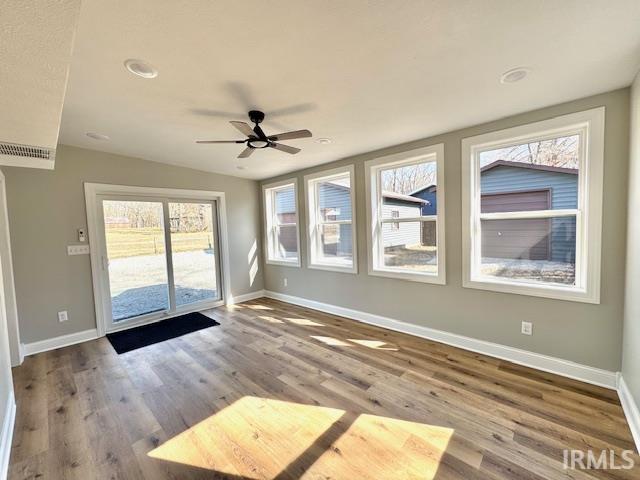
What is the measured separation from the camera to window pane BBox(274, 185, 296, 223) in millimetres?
5070

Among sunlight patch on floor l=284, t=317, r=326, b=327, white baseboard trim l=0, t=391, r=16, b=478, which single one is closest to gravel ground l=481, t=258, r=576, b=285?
sunlight patch on floor l=284, t=317, r=326, b=327

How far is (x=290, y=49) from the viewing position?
1724 millimetres

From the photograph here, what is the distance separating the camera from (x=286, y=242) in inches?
211

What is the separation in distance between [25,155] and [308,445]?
3090 millimetres

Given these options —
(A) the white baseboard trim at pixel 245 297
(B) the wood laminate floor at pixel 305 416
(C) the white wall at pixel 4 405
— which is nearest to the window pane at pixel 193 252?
(A) the white baseboard trim at pixel 245 297

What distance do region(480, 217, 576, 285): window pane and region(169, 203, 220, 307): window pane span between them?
4328 mm

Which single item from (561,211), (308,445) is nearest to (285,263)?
(308,445)

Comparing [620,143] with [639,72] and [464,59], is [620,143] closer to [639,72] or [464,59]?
[639,72]

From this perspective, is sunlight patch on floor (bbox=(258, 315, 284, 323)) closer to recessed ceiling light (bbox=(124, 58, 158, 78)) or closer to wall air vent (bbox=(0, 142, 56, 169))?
wall air vent (bbox=(0, 142, 56, 169))

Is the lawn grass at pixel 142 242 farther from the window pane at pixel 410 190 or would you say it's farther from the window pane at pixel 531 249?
the window pane at pixel 531 249

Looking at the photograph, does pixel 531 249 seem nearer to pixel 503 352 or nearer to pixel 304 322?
pixel 503 352

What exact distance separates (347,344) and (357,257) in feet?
4.23

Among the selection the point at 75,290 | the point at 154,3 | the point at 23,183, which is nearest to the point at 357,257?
the point at 154,3

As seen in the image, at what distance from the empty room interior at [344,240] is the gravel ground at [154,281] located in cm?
4
